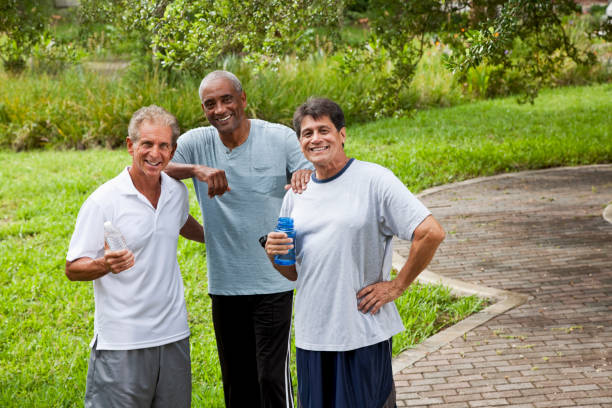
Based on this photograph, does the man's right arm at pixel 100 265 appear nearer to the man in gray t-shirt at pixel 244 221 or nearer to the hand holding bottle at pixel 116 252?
the hand holding bottle at pixel 116 252

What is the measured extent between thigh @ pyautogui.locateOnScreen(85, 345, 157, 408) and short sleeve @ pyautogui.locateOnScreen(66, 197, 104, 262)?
0.45m

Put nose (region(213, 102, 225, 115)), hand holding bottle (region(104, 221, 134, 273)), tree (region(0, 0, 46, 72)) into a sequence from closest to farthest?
hand holding bottle (region(104, 221, 134, 273)), nose (region(213, 102, 225, 115)), tree (region(0, 0, 46, 72))

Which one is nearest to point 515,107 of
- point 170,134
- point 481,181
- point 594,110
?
point 594,110

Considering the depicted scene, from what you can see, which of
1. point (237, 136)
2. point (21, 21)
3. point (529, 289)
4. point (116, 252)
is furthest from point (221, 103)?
point (529, 289)

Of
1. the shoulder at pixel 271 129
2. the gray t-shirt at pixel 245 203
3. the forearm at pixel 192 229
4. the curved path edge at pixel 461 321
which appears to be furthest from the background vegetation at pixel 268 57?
the forearm at pixel 192 229

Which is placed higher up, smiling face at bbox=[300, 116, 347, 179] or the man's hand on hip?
smiling face at bbox=[300, 116, 347, 179]

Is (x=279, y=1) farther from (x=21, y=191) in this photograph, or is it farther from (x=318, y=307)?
(x=21, y=191)

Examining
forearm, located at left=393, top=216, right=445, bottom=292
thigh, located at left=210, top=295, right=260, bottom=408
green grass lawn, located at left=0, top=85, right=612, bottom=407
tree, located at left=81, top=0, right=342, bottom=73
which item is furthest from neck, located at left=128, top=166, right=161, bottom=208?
tree, located at left=81, top=0, right=342, bottom=73

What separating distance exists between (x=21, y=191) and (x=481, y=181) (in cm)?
715

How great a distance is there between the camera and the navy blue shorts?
3.24 metres

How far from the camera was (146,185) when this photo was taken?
350cm

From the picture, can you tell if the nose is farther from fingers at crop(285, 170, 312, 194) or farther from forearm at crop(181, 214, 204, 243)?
fingers at crop(285, 170, 312, 194)

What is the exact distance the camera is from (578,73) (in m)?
22.6

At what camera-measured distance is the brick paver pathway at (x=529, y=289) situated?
16.7ft
